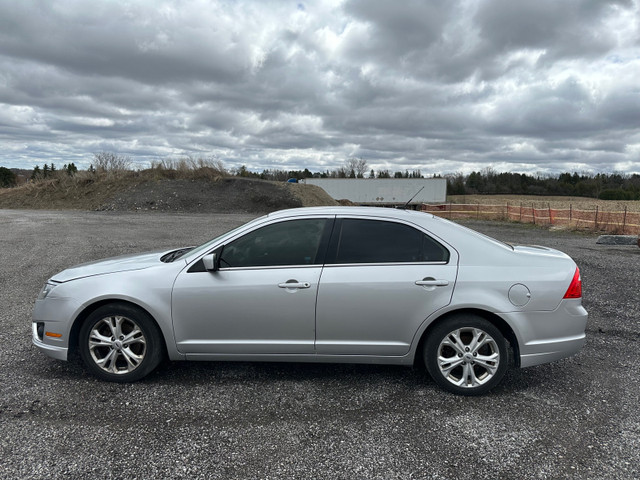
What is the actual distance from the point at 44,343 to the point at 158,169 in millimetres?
37416

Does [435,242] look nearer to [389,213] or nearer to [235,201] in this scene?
[389,213]

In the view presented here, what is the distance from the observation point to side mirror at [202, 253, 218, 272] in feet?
12.4

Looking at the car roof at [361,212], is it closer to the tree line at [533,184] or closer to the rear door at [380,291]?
the rear door at [380,291]

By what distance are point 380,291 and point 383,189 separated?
41021mm

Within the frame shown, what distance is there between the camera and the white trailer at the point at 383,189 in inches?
1725

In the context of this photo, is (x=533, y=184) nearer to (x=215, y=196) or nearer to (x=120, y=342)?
(x=215, y=196)

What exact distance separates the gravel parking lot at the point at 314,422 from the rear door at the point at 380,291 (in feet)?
1.62

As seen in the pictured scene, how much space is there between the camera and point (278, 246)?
3992mm

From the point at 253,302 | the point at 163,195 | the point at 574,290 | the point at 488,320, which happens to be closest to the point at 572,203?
the point at 163,195

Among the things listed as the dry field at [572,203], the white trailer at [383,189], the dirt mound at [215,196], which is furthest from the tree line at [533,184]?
the dirt mound at [215,196]

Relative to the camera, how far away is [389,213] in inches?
163

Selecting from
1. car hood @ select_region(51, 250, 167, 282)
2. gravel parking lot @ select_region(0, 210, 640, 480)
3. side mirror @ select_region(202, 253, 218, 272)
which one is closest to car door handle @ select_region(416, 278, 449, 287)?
gravel parking lot @ select_region(0, 210, 640, 480)

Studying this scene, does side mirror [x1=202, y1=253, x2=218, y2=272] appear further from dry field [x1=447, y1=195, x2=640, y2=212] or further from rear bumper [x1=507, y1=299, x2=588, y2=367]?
dry field [x1=447, y1=195, x2=640, y2=212]

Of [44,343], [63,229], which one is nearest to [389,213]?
[44,343]
